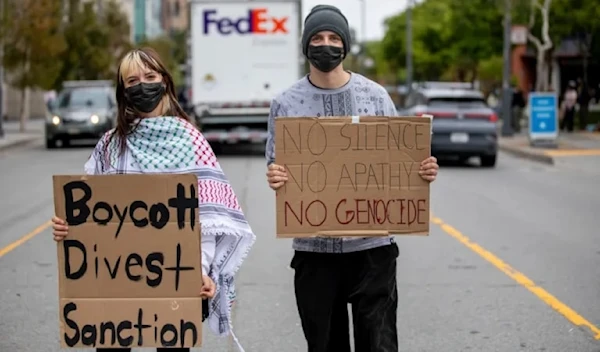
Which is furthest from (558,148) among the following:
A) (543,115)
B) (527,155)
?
(527,155)

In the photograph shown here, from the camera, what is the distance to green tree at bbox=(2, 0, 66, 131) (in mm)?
35500

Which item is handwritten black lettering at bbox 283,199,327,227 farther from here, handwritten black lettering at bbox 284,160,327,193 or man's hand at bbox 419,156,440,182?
man's hand at bbox 419,156,440,182

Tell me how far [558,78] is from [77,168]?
36.3 m

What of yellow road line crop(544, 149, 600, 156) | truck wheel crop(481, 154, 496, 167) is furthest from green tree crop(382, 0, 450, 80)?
truck wheel crop(481, 154, 496, 167)

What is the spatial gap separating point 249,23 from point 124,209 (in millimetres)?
21139

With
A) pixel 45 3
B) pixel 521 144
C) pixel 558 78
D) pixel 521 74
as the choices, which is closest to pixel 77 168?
pixel 521 144

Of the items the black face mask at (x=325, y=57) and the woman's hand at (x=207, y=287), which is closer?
the woman's hand at (x=207, y=287)

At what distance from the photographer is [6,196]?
1716 cm

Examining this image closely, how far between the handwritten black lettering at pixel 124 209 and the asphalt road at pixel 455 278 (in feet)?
9.45

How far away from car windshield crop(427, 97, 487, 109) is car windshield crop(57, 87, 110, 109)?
38.3 feet

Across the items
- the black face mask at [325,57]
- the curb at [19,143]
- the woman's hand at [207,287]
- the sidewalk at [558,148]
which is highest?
the black face mask at [325,57]

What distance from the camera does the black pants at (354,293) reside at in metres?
4.79

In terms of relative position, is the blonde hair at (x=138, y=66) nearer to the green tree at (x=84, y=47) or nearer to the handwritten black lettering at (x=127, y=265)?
the handwritten black lettering at (x=127, y=265)

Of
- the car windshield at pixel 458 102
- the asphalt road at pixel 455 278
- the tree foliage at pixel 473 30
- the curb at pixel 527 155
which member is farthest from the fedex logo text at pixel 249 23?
the tree foliage at pixel 473 30
